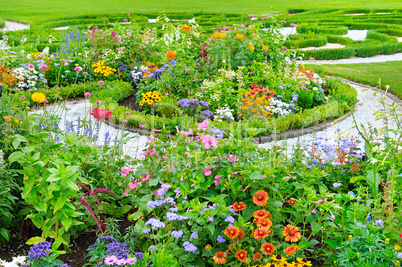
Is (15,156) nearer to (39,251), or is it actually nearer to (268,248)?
(39,251)

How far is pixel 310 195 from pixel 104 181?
1.55 m

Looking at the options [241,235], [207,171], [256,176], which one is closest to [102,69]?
[207,171]

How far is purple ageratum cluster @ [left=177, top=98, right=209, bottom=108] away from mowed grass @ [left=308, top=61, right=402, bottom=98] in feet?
10.2

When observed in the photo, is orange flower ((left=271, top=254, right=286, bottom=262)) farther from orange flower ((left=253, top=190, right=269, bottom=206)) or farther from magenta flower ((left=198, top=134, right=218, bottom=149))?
magenta flower ((left=198, top=134, right=218, bottom=149))

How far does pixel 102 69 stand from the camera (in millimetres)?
7441

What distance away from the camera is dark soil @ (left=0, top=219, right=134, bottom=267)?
8.66 ft

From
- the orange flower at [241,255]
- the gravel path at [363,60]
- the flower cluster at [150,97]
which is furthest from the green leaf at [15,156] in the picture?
the gravel path at [363,60]

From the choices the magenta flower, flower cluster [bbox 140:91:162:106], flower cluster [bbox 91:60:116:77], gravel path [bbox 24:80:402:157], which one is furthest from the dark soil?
flower cluster [bbox 91:60:116:77]

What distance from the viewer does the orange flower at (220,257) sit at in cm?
227

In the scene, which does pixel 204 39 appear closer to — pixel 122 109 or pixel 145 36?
pixel 145 36

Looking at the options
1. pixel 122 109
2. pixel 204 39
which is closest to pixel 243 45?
pixel 204 39

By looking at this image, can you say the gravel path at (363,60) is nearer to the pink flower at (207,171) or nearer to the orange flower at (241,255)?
the pink flower at (207,171)

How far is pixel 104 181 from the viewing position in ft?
9.84

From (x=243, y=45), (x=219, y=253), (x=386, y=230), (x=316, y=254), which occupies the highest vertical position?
(x=243, y=45)
